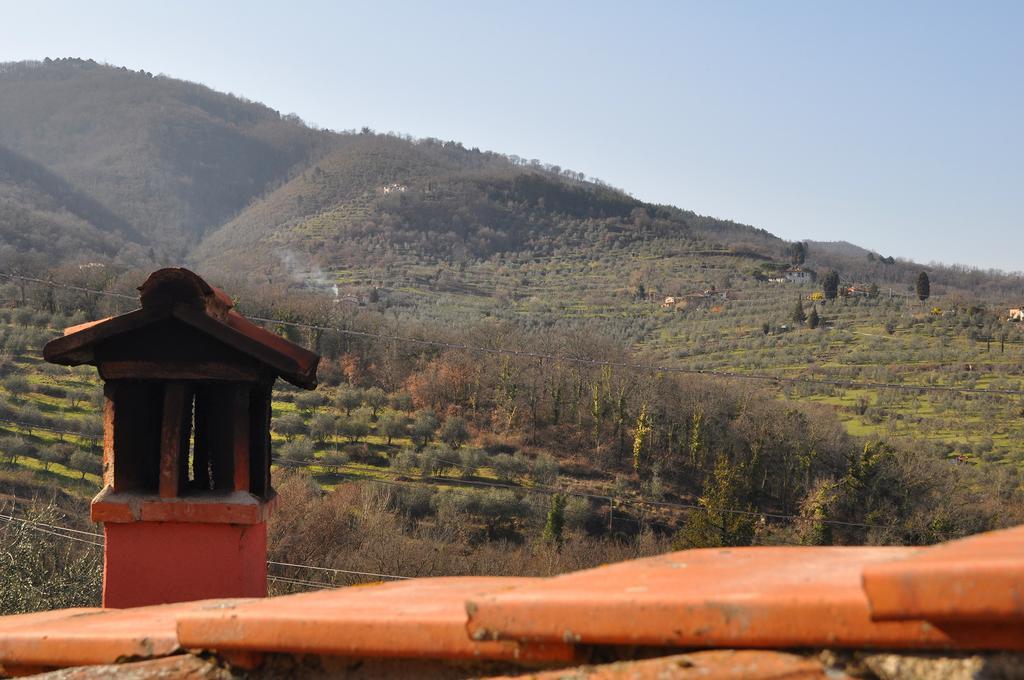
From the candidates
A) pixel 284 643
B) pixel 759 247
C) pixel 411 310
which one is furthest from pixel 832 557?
pixel 759 247

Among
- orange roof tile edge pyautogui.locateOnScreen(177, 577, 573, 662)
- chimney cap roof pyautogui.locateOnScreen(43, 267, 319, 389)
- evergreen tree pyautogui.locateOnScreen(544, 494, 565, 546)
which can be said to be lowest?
evergreen tree pyautogui.locateOnScreen(544, 494, 565, 546)

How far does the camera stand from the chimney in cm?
384

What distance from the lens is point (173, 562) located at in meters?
3.84

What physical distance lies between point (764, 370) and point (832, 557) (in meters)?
45.6

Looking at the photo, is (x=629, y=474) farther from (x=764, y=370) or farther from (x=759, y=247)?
(x=759, y=247)

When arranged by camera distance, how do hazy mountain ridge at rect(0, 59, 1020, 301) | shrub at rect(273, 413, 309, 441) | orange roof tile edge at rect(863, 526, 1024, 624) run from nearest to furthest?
orange roof tile edge at rect(863, 526, 1024, 624), shrub at rect(273, 413, 309, 441), hazy mountain ridge at rect(0, 59, 1020, 301)

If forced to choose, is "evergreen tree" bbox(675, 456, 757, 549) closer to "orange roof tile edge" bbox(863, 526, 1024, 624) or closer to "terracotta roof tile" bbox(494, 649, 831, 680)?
"terracotta roof tile" bbox(494, 649, 831, 680)

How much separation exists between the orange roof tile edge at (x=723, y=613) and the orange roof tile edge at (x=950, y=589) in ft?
0.21

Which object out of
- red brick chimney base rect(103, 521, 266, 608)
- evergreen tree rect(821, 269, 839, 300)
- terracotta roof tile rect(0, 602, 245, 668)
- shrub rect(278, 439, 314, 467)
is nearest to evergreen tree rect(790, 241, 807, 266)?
evergreen tree rect(821, 269, 839, 300)

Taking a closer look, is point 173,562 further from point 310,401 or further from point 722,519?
point 310,401

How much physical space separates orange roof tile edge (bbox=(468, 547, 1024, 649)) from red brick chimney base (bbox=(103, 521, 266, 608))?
7.39ft

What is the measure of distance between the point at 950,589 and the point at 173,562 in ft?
10.4

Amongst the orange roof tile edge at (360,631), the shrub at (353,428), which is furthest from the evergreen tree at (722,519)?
the orange roof tile edge at (360,631)

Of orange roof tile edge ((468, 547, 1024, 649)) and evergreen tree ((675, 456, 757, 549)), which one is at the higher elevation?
orange roof tile edge ((468, 547, 1024, 649))
